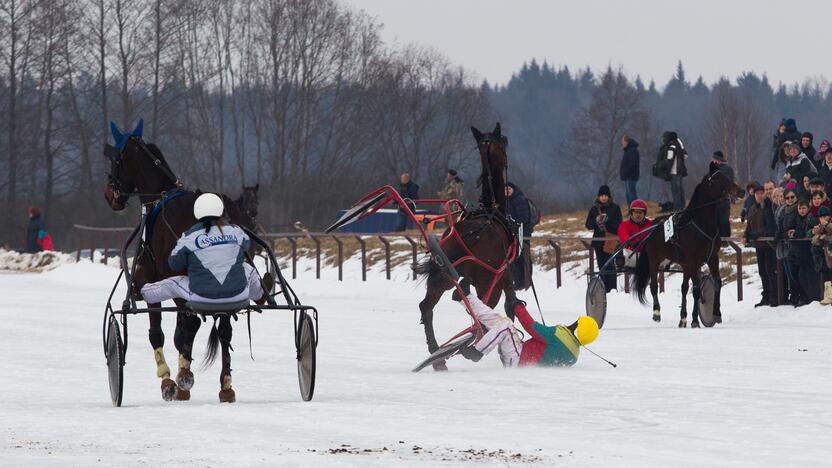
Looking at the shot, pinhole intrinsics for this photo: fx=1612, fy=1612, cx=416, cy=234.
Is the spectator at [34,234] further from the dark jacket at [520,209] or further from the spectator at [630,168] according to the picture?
the dark jacket at [520,209]

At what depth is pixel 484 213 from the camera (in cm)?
1445

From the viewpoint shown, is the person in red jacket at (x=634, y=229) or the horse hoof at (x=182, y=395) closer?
the horse hoof at (x=182, y=395)

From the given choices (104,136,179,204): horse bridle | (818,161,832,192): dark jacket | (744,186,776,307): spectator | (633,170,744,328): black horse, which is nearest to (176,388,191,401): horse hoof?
(104,136,179,204): horse bridle

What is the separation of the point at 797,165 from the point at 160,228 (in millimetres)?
13226

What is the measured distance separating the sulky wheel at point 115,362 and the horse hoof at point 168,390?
31 cm

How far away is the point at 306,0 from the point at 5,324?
1558 inches

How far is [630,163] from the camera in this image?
29.3m

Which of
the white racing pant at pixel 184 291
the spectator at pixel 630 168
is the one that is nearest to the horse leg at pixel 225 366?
the white racing pant at pixel 184 291

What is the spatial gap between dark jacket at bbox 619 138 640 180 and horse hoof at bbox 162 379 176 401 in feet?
61.5

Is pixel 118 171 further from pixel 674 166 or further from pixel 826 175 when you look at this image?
pixel 674 166

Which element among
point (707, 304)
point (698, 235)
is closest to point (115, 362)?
point (707, 304)

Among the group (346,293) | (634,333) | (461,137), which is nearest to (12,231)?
(346,293)

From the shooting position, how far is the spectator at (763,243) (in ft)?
70.7

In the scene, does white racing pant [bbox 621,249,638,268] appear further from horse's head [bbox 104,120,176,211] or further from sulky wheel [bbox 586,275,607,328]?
horse's head [bbox 104,120,176,211]
